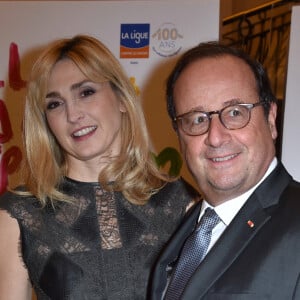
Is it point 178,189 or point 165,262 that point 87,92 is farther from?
point 165,262

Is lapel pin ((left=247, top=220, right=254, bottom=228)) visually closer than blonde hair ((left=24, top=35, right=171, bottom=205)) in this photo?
Yes

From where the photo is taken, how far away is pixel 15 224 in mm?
1723

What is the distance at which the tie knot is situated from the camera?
Result: 1.36 meters

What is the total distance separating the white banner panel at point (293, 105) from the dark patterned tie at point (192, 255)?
1242 millimetres

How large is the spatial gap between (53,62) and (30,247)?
1.95 feet

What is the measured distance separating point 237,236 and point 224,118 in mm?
277

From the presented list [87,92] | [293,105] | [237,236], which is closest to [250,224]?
[237,236]

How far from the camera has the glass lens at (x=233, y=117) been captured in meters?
1.29

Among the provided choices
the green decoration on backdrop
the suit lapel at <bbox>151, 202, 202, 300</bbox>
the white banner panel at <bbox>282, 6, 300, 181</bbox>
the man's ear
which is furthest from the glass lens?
the green decoration on backdrop

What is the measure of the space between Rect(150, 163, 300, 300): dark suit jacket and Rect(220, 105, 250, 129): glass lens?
14 cm

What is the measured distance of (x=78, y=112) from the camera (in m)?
1.72

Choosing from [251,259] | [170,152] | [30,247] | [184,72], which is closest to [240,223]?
[251,259]

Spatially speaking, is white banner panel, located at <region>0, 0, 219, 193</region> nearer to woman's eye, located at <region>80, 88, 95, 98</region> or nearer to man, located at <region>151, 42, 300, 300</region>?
woman's eye, located at <region>80, 88, 95, 98</region>

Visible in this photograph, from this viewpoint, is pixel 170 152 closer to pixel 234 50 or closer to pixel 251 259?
pixel 234 50
